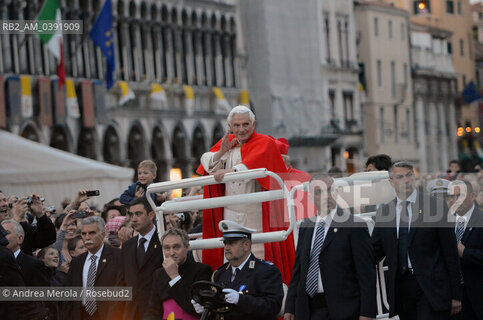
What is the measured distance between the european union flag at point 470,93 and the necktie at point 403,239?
61.5m

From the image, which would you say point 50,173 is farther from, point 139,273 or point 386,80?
point 386,80

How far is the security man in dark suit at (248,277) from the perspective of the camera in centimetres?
836

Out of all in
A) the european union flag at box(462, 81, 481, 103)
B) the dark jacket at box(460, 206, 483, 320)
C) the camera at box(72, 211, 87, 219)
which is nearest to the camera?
the camera at box(72, 211, 87, 219)

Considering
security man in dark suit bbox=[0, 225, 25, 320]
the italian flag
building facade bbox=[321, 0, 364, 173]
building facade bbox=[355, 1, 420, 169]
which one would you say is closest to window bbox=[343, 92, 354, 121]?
building facade bbox=[321, 0, 364, 173]

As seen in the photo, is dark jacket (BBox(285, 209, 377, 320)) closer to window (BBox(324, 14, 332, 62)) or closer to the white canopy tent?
the white canopy tent

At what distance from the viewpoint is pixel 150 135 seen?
42.1 m

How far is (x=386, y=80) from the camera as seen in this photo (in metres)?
61.1

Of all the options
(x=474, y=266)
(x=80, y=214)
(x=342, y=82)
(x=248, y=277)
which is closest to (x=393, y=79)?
(x=342, y=82)

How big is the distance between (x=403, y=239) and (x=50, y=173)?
11816 mm

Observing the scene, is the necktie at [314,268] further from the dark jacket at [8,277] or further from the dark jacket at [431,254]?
the dark jacket at [8,277]

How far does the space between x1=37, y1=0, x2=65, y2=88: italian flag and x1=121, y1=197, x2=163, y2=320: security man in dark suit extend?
64.7 feet

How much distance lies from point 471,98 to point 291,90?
75.8 feet

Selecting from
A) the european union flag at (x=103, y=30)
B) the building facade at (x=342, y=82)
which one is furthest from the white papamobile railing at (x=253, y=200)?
the building facade at (x=342, y=82)

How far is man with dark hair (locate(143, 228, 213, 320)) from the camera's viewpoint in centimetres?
882
